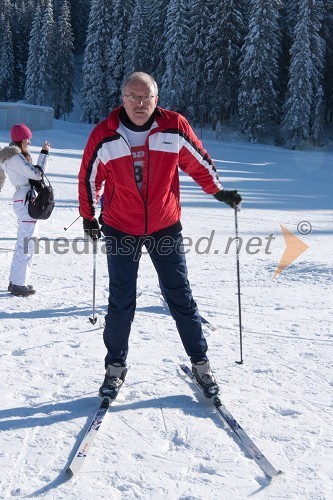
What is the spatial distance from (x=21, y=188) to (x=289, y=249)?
5365 millimetres

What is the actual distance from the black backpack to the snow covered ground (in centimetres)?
96

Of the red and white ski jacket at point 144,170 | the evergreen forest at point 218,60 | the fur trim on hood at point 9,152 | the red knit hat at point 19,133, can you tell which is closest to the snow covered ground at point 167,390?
the red and white ski jacket at point 144,170

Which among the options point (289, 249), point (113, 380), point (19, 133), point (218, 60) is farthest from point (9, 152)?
point (218, 60)

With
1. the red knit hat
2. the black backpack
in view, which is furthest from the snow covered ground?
the red knit hat

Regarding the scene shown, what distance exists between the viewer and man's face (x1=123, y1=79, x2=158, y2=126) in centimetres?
313

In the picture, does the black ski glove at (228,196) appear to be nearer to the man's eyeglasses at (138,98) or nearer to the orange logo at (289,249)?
the man's eyeglasses at (138,98)

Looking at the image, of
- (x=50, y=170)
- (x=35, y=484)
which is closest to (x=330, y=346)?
(x=35, y=484)

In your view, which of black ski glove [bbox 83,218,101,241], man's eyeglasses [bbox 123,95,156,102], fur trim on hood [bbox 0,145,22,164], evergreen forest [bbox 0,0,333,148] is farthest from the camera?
evergreen forest [bbox 0,0,333,148]

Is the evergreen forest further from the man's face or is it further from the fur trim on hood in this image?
the man's face

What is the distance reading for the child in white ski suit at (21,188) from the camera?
553cm

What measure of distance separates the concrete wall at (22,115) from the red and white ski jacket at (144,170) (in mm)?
38041

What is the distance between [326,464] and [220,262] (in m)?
5.46

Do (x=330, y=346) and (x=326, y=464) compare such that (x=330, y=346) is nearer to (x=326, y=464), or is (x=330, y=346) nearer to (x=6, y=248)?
(x=326, y=464)

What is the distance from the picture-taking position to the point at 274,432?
3.16 meters
